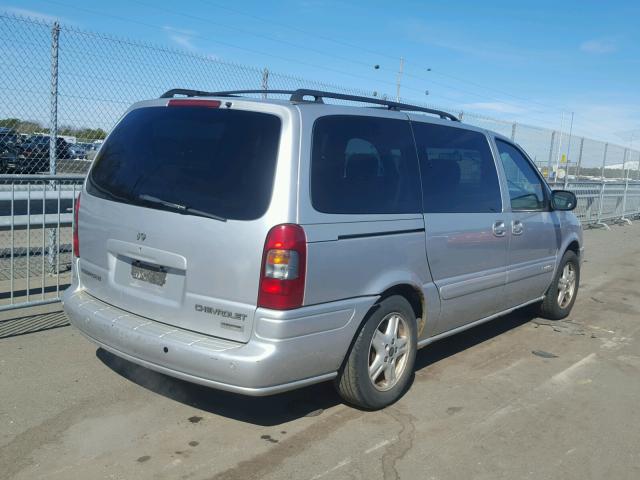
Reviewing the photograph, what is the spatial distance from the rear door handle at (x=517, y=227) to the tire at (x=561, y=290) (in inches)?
46.6

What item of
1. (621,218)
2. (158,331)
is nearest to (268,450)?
(158,331)

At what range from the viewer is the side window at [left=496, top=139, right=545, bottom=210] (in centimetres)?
557

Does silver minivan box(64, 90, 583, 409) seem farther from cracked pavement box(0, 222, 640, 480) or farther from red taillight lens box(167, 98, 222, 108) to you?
cracked pavement box(0, 222, 640, 480)

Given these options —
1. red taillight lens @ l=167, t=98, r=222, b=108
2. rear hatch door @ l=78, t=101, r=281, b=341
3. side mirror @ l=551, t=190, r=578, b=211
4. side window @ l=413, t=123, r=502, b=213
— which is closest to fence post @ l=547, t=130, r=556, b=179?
side mirror @ l=551, t=190, r=578, b=211

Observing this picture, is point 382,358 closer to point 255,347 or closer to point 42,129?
point 255,347

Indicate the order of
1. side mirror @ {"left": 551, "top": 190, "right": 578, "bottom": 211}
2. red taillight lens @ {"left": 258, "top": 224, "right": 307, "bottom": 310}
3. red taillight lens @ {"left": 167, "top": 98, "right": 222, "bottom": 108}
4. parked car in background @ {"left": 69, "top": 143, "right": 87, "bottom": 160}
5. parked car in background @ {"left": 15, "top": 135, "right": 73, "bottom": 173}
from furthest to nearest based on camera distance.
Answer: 1. parked car in background @ {"left": 69, "top": 143, "right": 87, "bottom": 160}
2. parked car in background @ {"left": 15, "top": 135, "right": 73, "bottom": 173}
3. side mirror @ {"left": 551, "top": 190, "right": 578, "bottom": 211}
4. red taillight lens @ {"left": 167, "top": 98, "right": 222, "bottom": 108}
5. red taillight lens @ {"left": 258, "top": 224, "right": 307, "bottom": 310}

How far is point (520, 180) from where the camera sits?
5.80 metres

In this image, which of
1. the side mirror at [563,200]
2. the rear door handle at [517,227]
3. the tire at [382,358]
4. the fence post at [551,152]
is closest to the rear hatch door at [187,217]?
the tire at [382,358]

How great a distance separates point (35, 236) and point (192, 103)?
4508 millimetres

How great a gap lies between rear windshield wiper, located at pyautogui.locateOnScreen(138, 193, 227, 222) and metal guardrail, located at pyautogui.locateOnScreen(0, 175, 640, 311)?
7.36 feet

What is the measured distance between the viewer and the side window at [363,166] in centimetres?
366

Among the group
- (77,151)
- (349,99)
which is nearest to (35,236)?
(77,151)

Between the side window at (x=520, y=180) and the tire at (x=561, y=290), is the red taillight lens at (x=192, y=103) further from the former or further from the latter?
the tire at (x=561, y=290)

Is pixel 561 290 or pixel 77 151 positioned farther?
pixel 77 151
